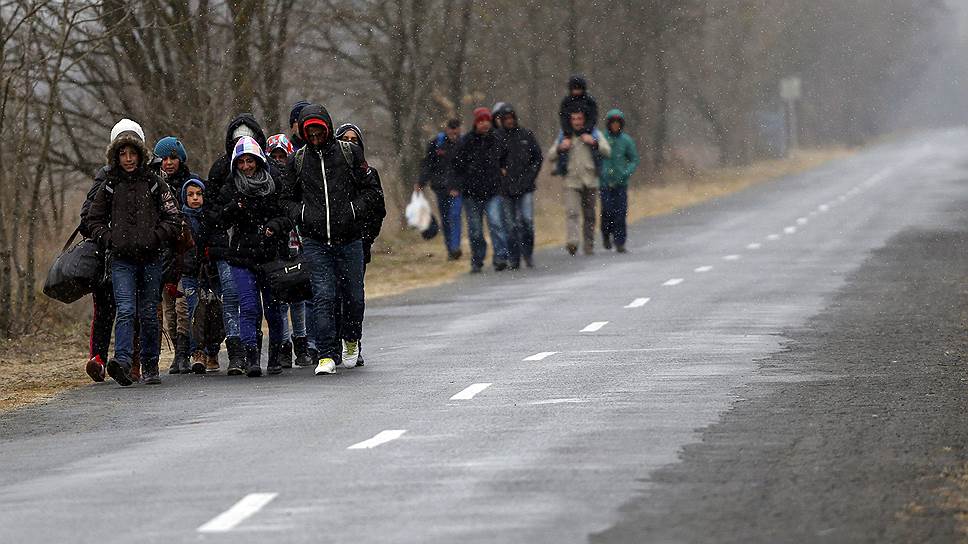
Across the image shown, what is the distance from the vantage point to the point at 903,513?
8.01 meters

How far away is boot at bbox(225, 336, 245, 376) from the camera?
A: 14.2 m

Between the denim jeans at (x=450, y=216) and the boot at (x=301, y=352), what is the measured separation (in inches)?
461

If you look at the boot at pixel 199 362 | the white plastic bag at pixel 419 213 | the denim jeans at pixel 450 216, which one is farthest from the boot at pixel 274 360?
the white plastic bag at pixel 419 213

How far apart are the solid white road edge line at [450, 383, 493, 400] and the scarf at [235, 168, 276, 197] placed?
→ 6.88 ft

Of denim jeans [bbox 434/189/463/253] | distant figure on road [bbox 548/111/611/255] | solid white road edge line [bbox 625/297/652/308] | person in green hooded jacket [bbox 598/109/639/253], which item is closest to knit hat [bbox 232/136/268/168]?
solid white road edge line [bbox 625/297/652/308]

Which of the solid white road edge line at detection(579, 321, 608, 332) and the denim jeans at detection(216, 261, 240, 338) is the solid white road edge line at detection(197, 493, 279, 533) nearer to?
the denim jeans at detection(216, 261, 240, 338)

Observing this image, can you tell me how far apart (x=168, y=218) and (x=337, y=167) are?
1.18 metres

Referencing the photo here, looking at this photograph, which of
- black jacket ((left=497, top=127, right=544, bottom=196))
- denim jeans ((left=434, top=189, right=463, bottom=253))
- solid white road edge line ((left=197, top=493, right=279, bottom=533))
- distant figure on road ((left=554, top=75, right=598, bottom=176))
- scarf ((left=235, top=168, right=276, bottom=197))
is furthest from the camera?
denim jeans ((left=434, top=189, right=463, bottom=253))

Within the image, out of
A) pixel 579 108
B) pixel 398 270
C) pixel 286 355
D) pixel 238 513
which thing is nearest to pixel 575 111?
pixel 579 108

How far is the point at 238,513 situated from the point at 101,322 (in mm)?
6172

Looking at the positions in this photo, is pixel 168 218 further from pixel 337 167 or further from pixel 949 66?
pixel 949 66

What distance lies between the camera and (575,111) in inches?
1051

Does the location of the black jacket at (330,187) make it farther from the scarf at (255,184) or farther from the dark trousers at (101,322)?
the dark trousers at (101,322)

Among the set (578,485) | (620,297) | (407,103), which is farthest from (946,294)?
(407,103)
